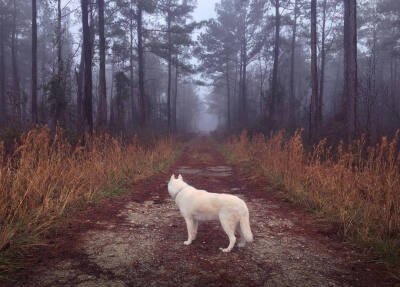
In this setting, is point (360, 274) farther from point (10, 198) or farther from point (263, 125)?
point (263, 125)

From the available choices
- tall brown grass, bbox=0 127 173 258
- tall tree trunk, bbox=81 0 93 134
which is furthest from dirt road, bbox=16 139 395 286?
tall tree trunk, bbox=81 0 93 134

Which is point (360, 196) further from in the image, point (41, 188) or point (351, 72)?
point (351, 72)

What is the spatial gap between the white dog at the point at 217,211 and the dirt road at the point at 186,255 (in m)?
0.22

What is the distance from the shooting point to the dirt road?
8.80 ft

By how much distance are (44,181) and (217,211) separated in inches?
109

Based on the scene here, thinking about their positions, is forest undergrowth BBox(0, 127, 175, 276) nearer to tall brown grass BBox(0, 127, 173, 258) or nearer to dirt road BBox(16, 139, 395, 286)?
tall brown grass BBox(0, 127, 173, 258)

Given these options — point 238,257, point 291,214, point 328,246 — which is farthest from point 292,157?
point 238,257

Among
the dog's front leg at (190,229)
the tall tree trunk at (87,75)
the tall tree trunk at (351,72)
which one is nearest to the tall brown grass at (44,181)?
the dog's front leg at (190,229)

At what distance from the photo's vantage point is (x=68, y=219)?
4.15 m

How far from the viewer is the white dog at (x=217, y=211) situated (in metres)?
3.29

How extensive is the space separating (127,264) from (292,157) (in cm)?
578

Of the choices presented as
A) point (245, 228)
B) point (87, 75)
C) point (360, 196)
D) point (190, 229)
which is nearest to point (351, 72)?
point (360, 196)

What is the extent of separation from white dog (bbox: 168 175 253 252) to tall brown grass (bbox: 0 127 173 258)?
1.79 m

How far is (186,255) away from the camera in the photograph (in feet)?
10.7
